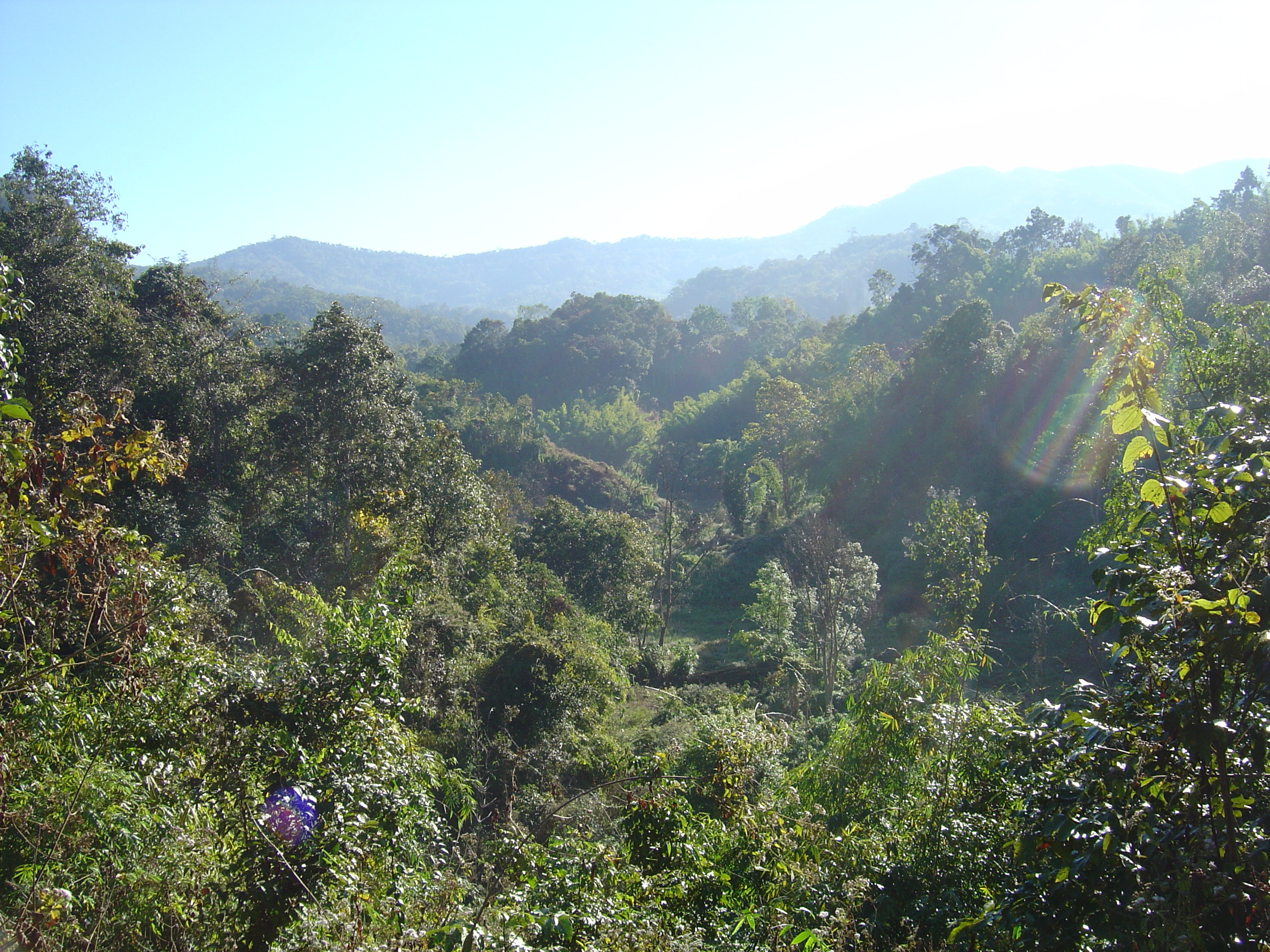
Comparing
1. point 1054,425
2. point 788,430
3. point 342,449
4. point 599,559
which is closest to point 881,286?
point 788,430

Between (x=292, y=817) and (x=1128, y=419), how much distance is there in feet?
12.4

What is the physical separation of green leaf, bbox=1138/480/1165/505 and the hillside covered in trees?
1.3 inches

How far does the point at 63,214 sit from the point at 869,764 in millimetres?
21602

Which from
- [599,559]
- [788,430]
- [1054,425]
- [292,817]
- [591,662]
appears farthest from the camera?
[788,430]

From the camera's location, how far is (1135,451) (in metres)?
1.87

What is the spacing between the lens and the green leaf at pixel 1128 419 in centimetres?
192

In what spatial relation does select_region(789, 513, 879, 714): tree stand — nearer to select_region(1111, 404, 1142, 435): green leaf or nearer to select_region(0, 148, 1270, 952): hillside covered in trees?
select_region(0, 148, 1270, 952): hillside covered in trees

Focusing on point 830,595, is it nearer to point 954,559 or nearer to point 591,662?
point 954,559

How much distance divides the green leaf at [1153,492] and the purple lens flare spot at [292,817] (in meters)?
3.64

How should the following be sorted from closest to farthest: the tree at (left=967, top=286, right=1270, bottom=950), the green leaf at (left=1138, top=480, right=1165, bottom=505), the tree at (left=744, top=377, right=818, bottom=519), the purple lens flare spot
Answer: the tree at (left=967, top=286, right=1270, bottom=950) → the green leaf at (left=1138, top=480, right=1165, bottom=505) → the purple lens flare spot → the tree at (left=744, top=377, right=818, bottom=519)

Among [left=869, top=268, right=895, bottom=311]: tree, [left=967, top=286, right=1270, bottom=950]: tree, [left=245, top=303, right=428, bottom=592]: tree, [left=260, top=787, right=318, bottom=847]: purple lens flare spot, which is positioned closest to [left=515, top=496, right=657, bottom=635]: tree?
[left=245, top=303, right=428, bottom=592]: tree

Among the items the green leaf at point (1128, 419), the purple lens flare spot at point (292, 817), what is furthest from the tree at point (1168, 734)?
the purple lens flare spot at point (292, 817)

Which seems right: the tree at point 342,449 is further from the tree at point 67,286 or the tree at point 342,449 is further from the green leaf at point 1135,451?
the green leaf at point 1135,451

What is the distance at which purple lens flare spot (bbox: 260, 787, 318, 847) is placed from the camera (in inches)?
135
